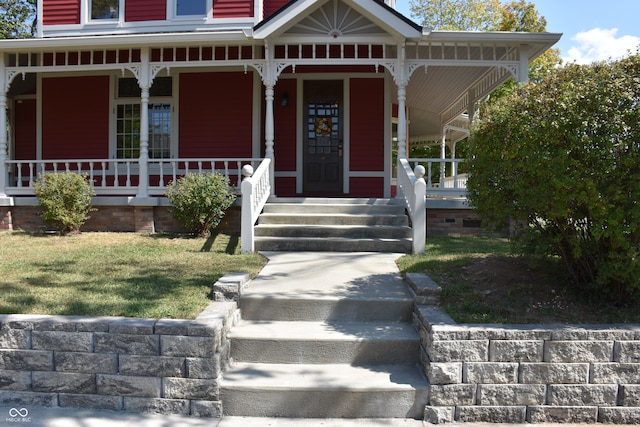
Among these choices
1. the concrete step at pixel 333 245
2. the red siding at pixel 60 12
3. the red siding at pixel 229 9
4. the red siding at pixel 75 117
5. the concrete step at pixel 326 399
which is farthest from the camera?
the red siding at pixel 60 12

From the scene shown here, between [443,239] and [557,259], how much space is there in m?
3.19

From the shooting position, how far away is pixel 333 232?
770cm

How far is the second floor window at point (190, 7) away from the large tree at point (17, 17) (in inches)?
781

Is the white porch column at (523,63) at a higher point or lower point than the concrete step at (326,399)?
higher

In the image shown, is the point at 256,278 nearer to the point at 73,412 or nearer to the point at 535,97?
the point at 73,412

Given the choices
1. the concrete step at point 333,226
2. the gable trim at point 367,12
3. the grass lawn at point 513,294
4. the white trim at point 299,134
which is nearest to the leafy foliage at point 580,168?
the grass lawn at point 513,294

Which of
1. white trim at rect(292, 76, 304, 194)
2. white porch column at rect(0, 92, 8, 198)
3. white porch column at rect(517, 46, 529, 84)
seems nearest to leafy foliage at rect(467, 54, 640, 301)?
white porch column at rect(517, 46, 529, 84)

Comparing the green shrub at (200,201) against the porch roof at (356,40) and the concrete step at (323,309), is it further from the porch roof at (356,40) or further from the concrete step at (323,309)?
the concrete step at (323,309)

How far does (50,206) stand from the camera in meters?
8.76

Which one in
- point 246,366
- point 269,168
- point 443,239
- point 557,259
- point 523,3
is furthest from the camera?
point 523,3

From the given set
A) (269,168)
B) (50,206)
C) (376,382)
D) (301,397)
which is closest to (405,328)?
(376,382)

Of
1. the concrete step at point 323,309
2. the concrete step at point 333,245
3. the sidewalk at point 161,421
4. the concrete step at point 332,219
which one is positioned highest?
the concrete step at point 332,219

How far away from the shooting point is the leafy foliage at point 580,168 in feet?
12.5

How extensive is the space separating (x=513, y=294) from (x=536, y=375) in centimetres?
107
